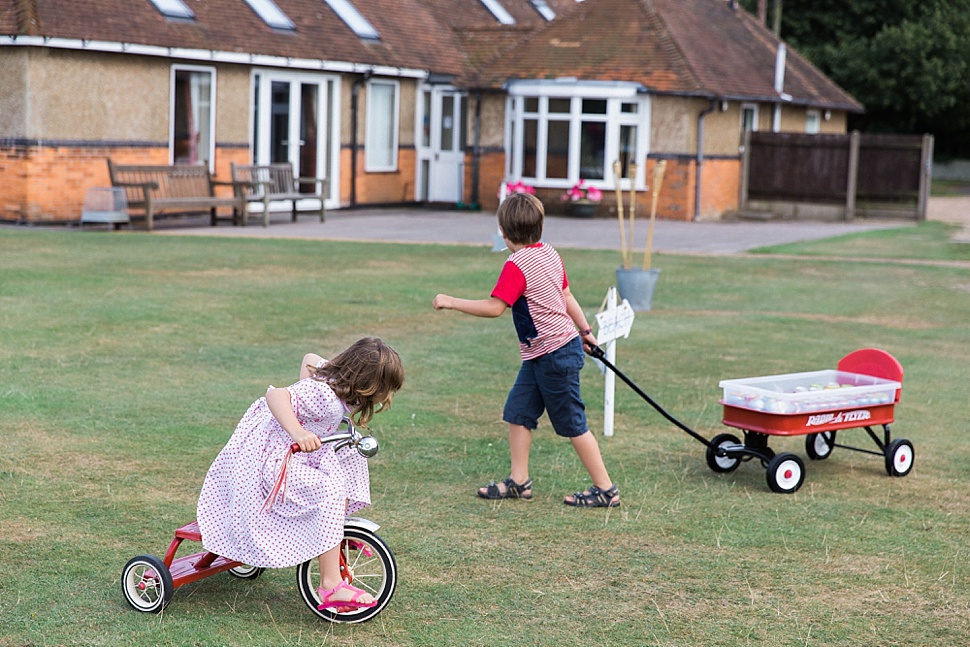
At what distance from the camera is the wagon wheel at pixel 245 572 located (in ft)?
16.8

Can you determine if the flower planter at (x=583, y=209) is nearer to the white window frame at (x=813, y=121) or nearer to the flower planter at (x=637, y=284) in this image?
the white window frame at (x=813, y=121)

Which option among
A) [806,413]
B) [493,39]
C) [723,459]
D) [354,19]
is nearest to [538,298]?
[806,413]

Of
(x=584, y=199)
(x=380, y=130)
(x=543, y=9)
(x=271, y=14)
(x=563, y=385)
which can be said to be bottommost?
(x=563, y=385)

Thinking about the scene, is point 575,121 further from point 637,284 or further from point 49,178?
point 637,284

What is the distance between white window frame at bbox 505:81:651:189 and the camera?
2817 cm

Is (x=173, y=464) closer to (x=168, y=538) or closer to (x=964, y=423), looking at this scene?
(x=168, y=538)

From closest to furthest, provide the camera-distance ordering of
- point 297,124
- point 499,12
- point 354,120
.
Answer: point 297,124 < point 354,120 < point 499,12

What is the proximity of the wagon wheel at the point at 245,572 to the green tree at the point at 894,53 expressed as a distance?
4790 centimetres

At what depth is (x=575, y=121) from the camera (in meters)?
28.5

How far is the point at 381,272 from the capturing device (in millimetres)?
16344

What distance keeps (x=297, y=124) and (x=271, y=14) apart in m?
2.28

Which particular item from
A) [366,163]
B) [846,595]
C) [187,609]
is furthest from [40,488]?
[366,163]

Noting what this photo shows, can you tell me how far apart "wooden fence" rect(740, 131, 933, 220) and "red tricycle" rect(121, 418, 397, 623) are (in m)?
26.7

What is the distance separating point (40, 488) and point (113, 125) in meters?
17.3
